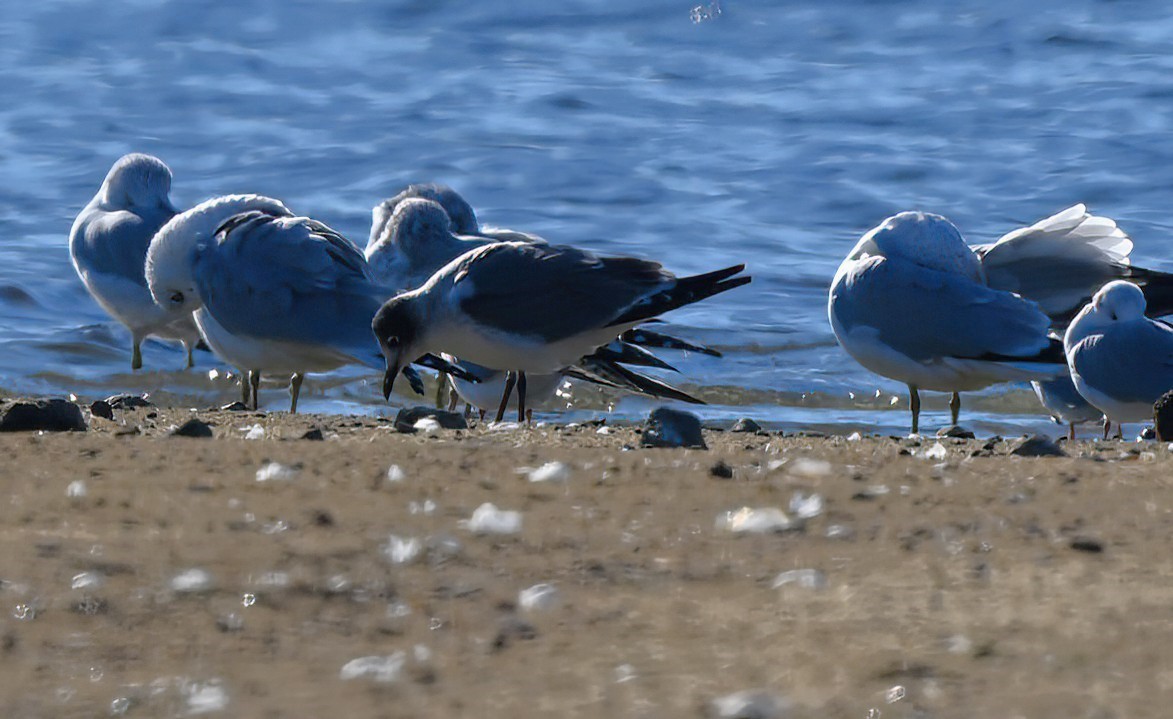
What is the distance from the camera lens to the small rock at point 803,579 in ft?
10.9

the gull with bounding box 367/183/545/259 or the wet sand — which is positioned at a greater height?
the wet sand

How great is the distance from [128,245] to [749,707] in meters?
8.93

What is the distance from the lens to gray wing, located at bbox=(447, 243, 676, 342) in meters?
7.19

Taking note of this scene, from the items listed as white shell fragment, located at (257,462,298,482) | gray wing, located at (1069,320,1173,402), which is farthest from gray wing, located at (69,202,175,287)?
white shell fragment, located at (257,462,298,482)

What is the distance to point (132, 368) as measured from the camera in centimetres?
1202

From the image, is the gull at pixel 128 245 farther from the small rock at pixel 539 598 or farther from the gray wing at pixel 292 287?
the small rock at pixel 539 598

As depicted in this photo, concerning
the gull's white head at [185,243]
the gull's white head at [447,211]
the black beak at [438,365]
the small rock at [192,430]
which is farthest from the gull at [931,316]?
the small rock at [192,430]

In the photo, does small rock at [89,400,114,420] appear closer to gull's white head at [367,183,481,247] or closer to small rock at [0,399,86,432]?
small rock at [0,399,86,432]

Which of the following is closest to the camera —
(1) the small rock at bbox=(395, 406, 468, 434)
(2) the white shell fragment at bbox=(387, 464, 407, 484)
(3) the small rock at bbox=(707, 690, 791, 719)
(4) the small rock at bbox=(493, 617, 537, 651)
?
(3) the small rock at bbox=(707, 690, 791, 719)

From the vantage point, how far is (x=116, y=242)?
1089 centimetres

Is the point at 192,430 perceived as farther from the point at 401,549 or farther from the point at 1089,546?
the point at 1089,546

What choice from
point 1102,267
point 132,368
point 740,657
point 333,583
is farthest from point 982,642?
point 132,368

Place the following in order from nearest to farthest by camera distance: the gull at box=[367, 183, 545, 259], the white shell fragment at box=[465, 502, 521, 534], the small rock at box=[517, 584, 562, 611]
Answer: the small rock at box=[517, 584, 562, 611] < the white shell fragment at box=[465, 502, 521, 534] < the gull at box=[367, 183, 545, 259]

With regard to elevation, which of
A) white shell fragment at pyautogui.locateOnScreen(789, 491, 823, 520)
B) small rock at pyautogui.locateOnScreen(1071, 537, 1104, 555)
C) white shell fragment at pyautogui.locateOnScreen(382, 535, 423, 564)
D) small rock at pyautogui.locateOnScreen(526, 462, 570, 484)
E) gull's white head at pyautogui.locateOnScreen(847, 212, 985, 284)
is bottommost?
gull's white head at pyautogui.locateOnScreen(847, 212, 985, 284)
